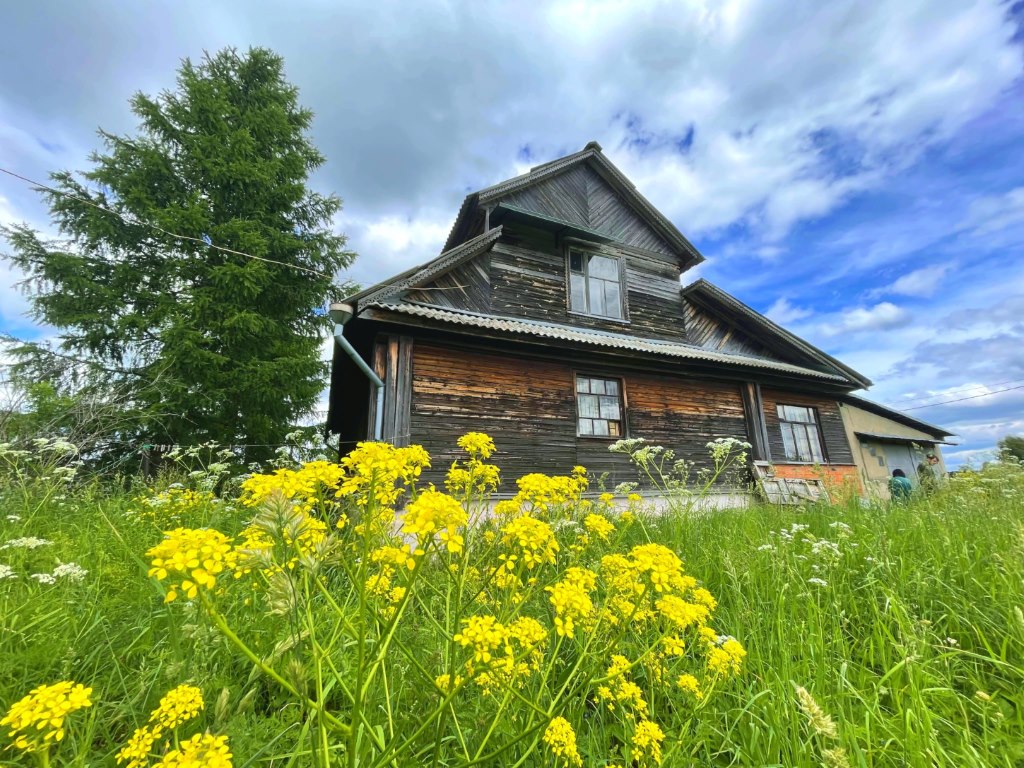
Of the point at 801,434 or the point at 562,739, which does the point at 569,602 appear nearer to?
the point at 562,739

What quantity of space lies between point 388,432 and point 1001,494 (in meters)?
7.07

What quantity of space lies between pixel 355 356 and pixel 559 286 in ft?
16.7

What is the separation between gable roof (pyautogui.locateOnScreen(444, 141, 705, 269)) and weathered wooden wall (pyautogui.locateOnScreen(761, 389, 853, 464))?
13.7 ft

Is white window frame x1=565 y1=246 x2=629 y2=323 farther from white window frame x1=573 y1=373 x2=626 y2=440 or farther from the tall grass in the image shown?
the tall grass

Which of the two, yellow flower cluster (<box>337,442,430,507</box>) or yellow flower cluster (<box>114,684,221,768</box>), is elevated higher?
yellow flower cluster (<box>337,442,430,507</box>)

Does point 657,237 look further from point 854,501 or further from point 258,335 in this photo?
point 258,335

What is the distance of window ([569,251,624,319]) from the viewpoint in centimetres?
959

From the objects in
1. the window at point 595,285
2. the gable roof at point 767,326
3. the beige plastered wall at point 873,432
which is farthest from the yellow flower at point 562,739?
the beige plastered wall at point 873,432

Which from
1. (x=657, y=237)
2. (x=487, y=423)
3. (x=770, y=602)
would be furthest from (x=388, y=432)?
(x=657, y=237)

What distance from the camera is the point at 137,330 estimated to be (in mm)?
10438

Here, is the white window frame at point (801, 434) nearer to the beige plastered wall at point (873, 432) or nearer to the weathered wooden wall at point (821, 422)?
the weathered wooden wall at point (821, 422)

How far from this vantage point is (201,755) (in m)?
0.85

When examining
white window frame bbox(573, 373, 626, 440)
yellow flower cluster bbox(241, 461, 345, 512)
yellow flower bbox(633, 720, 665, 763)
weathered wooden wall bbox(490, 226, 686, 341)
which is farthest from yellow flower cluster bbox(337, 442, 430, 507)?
weathered wooden wall bbox(490, 226, 686, 341)

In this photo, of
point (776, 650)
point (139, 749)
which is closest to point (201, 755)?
point (139, 749)
